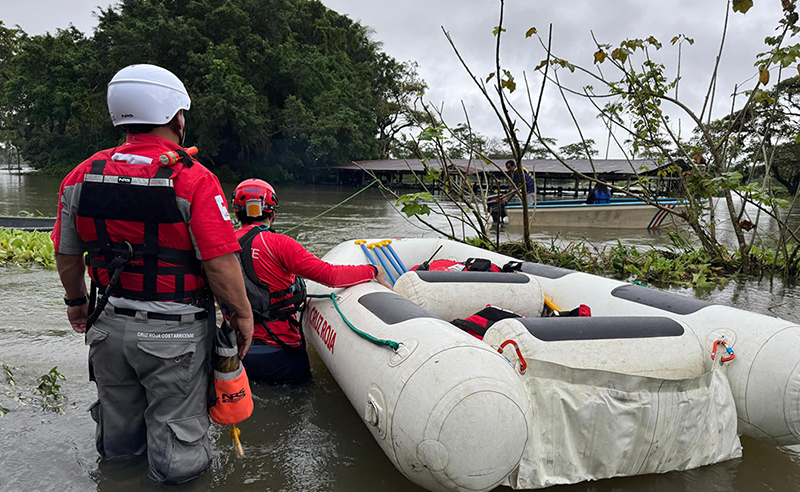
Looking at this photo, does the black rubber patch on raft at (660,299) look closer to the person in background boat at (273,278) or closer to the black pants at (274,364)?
the person in background boat at (273,278)

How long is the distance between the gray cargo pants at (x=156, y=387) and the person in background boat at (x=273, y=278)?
93cm

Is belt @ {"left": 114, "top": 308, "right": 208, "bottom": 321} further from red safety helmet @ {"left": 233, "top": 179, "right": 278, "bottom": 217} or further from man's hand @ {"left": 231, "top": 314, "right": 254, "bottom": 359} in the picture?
red safety helmet @ {"left": 233, "top": 179, "right": 278, "bottom": 217}

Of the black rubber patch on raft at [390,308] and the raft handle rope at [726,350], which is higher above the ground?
the black rubber patch on raft at [390,308]

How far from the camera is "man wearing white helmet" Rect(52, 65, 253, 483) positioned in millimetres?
1752

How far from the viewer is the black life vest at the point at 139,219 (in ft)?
5.67

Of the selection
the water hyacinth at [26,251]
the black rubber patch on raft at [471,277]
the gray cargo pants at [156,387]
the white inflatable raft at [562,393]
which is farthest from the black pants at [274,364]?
the water hyacinth at [26,251]

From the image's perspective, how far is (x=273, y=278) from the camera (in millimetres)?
2912

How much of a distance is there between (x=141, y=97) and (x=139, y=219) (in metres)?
0.42

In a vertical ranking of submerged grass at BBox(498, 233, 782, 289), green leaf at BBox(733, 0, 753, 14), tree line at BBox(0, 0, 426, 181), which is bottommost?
submerged grass at BBox(498, 233, 782, 289)

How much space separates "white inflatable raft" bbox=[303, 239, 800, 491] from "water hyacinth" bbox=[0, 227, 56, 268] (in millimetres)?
5258

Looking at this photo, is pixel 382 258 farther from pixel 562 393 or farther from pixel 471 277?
pixel 562 393

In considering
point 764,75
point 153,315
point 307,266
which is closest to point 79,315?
point 153,315

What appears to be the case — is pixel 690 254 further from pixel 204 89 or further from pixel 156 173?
pixel 204 89

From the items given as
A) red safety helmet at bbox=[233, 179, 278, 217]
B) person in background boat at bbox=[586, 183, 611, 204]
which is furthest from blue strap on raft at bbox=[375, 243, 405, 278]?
person in background boat at bbox=[586, 183, 611, 204]
